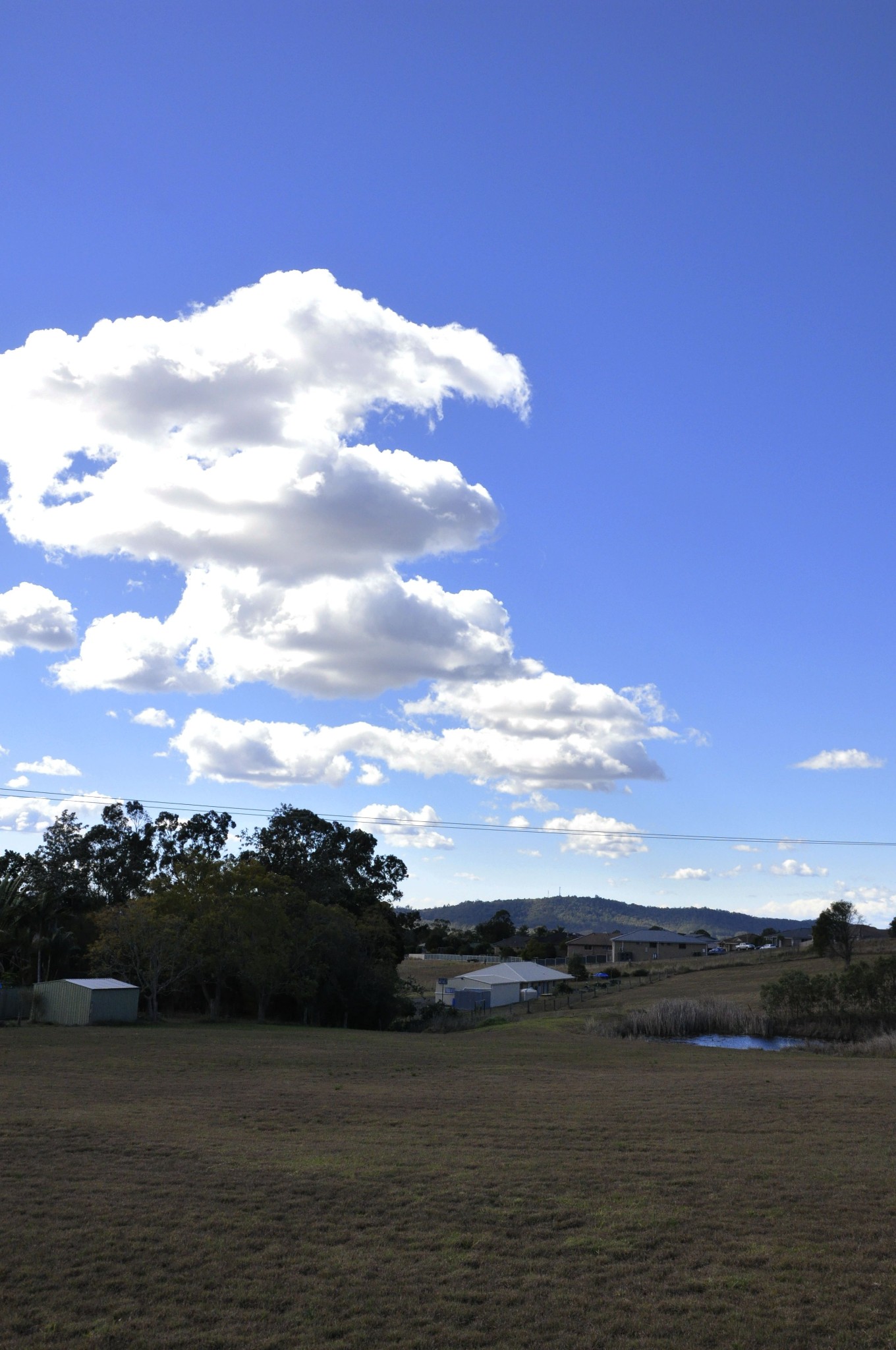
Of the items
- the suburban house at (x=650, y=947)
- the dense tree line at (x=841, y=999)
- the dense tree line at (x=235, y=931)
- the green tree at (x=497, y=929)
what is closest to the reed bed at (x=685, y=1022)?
the dense tree line at (x=841, y=999)

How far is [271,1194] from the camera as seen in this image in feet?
42.2

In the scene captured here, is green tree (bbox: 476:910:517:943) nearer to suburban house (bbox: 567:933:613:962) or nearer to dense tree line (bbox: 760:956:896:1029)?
suburban house (bbox: 567:933:613:962)

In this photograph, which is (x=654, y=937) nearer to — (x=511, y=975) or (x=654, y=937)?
(x=654, y=937)

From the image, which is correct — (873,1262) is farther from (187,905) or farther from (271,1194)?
(187,905)

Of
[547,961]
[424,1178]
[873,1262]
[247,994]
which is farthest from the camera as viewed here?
[547,961]

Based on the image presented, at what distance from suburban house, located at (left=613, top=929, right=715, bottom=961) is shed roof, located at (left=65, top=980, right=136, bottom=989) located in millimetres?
104691

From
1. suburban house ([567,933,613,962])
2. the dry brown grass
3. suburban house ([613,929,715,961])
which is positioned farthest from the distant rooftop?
the dry brown grass

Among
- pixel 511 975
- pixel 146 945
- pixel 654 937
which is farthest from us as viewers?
pixel 654 937

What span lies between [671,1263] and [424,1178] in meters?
4.53

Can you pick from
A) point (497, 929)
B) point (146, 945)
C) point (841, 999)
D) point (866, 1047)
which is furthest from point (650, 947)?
point (866, 1047)

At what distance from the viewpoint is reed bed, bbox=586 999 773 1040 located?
50094mm

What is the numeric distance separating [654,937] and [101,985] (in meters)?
117

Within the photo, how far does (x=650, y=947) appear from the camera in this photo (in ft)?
482

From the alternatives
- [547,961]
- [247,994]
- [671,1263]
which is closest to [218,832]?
[247,994]
